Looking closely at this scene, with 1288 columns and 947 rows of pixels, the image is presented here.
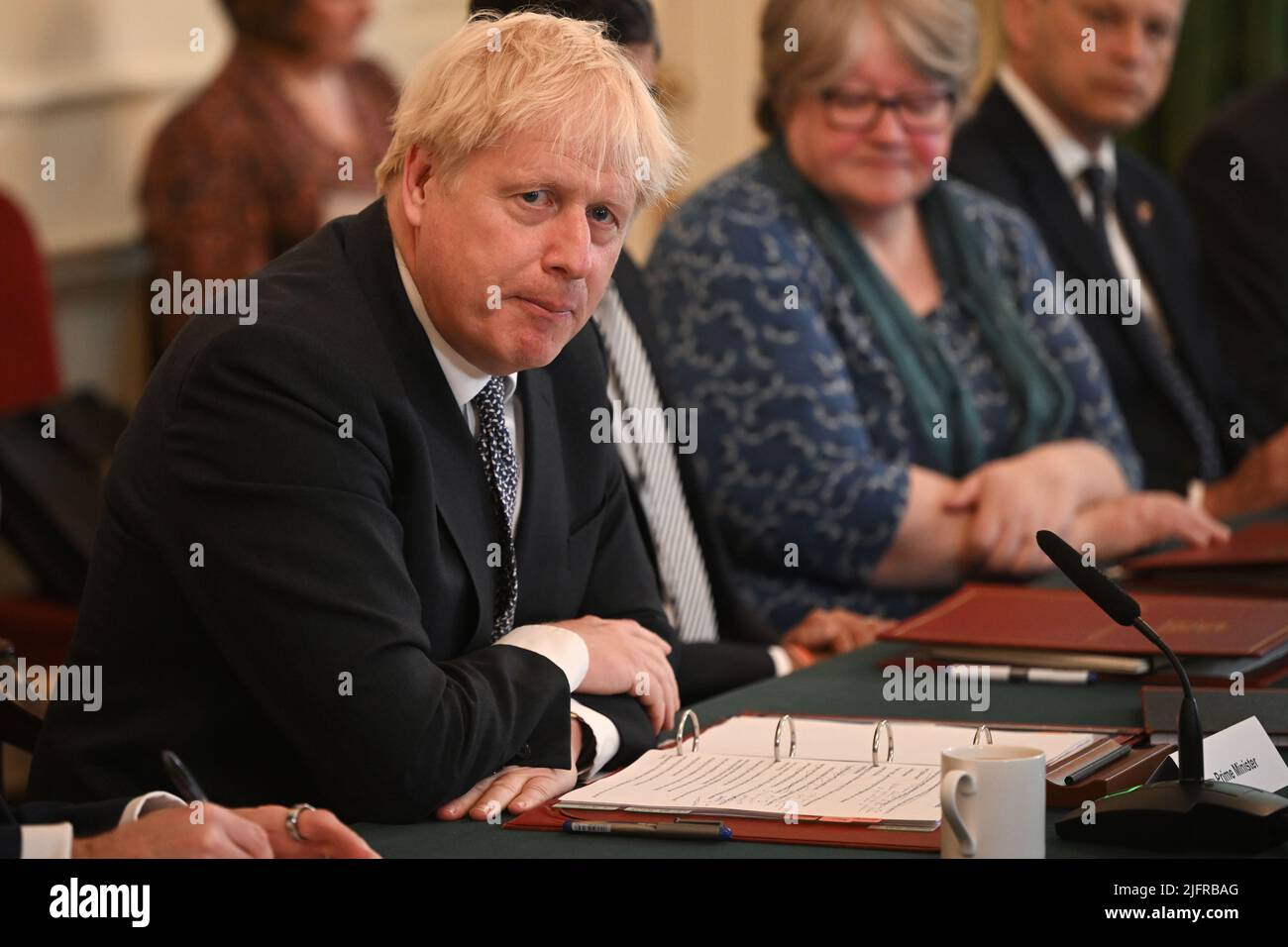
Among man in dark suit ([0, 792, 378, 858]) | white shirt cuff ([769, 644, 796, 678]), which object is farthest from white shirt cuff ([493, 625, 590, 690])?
white shirt cuff ([769, 644, 796, 678])

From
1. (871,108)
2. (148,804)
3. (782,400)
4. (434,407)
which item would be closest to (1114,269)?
(871,108)

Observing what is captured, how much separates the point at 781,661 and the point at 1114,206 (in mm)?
1840

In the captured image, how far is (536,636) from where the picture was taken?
186 cm

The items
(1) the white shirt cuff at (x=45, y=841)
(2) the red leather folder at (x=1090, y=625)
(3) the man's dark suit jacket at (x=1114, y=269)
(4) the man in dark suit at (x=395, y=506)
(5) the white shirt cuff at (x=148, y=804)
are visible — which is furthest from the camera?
(3) the man's dark suit jacket at (x=1114, y=269)

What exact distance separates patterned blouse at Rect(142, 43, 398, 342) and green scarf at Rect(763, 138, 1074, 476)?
1.41m

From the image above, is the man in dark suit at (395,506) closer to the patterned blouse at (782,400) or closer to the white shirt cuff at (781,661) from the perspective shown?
the white shirt cuff at (781,661)

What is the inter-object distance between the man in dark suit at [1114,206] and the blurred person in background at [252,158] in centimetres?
144

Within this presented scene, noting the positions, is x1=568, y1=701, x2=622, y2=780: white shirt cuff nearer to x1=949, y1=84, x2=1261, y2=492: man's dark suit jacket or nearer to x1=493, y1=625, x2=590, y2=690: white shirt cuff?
x1=493, y1=625, x2=590, y2=690: white shirt cuff

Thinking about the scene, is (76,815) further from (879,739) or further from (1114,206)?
(1114,206)

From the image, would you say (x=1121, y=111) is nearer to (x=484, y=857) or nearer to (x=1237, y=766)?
(x=1237, y=766)

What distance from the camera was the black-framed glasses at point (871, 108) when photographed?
3039 mm

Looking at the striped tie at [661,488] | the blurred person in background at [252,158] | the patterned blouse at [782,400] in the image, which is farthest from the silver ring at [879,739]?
the blurred person in background at [252,158]

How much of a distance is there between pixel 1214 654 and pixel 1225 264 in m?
2.42
